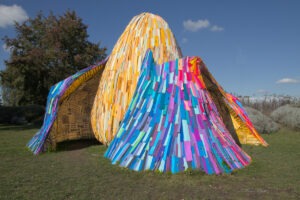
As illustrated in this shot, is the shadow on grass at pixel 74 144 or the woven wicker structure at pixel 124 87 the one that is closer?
the woven wicker structure at pixel 124 87

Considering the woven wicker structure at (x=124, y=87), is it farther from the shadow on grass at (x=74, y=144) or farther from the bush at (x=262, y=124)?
the bush at (x=262, y=124)

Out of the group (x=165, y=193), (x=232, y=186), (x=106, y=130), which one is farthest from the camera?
(x=106, y=130)

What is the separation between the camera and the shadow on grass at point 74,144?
8.88m

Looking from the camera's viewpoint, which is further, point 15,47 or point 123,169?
point 15,47

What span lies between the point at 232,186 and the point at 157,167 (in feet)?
5.04

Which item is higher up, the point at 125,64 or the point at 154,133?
the point at 125,64

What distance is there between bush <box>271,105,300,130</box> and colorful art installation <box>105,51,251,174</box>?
9938mm

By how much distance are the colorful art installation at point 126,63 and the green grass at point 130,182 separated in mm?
1525

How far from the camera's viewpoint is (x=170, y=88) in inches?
251

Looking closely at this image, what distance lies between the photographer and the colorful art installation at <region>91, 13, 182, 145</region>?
7668mm

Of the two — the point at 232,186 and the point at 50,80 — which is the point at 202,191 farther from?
the point at 50,80

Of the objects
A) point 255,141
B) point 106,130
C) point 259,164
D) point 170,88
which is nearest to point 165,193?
point 170,88

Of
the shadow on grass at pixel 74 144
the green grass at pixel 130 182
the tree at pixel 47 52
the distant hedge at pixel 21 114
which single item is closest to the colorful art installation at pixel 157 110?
the green grass at pixel 130 182

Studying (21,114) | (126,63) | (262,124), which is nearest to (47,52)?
(21,114)
